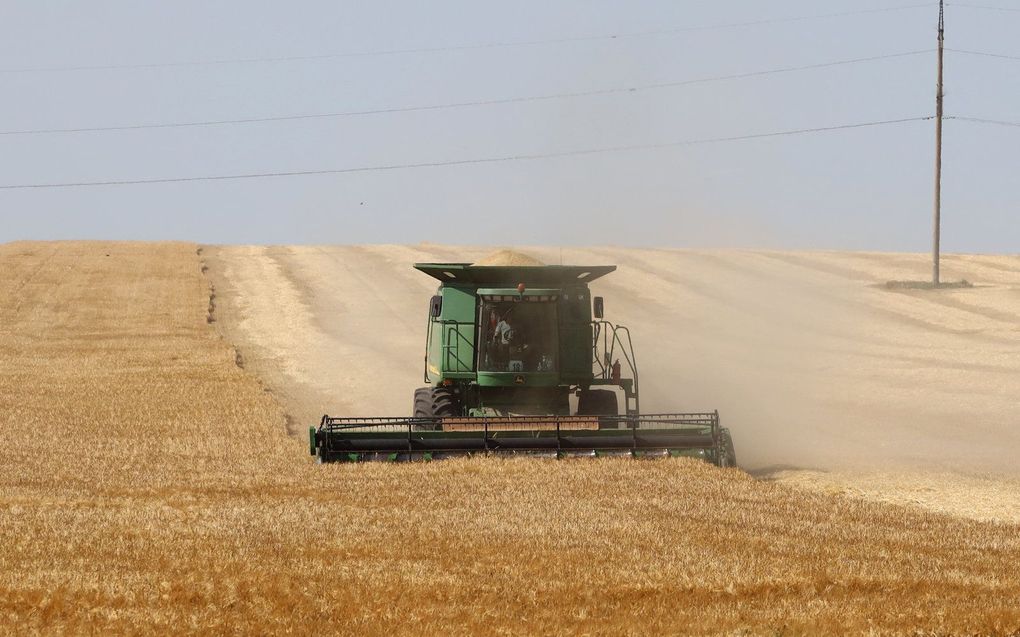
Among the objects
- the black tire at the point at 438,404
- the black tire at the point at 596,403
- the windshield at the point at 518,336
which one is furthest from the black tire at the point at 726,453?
the black tire at the point at 438,404

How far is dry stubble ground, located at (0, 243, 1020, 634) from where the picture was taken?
30.8 ft

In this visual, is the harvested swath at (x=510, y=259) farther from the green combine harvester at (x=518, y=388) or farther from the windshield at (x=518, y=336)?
the windshield at (x=518, y=336)

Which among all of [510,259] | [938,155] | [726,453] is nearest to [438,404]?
[510,259]

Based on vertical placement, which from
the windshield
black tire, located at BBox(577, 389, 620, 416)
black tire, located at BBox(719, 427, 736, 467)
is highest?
the windshield

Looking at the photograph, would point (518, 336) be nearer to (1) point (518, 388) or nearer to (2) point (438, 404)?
(1) point (518, 388)

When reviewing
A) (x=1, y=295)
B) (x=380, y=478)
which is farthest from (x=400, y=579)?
(x=1, y=295)

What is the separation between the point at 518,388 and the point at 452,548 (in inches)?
325

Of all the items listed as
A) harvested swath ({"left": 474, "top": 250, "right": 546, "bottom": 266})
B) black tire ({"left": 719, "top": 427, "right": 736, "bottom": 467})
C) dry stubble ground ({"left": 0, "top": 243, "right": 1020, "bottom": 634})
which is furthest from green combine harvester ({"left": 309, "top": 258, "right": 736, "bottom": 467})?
harvested swath ({"left": 474, "top": 250, "right": 546, "bottom": 266})

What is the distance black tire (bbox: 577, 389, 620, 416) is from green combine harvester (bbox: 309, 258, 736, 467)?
0.05ft

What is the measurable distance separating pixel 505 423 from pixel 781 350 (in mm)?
18562

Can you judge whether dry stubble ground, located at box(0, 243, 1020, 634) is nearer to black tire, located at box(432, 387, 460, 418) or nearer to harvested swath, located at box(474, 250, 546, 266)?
black tire, located at box(432, 387, 460, 418)

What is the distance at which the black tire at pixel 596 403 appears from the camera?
2036 centimetres

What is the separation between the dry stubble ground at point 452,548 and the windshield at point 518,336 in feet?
Result: 8.69

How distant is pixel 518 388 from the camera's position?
20125 millimetres
